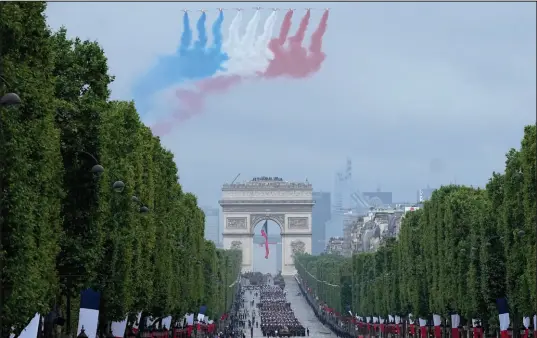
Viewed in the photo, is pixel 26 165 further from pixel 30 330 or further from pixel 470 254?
pixel 470 254

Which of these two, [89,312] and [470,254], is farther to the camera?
[470,254]

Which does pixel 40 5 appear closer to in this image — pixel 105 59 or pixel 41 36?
pixel 41 36

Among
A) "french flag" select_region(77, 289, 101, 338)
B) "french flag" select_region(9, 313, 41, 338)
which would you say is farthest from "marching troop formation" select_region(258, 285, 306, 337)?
"french flag" select_region(9, 313, 41, 338)

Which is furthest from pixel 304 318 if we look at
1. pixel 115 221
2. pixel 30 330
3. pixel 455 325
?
pixel 30 330

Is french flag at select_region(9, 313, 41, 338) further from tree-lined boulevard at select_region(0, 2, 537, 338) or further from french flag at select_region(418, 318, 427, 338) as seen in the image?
french flag at select_region(418, 318, 427, 338)

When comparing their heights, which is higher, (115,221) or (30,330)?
(115,221)

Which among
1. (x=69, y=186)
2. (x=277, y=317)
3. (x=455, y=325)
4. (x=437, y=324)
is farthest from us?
(x=277, y=317)
